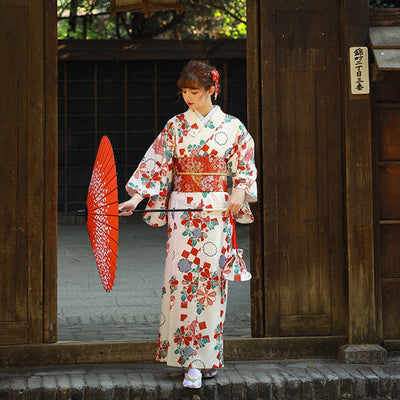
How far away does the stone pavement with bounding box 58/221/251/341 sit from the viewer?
20.7 ft

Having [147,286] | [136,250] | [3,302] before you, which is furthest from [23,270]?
[136,250]

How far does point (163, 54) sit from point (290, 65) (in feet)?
29.3

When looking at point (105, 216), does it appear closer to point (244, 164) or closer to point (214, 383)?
point (244, 164)

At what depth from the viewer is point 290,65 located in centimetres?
535

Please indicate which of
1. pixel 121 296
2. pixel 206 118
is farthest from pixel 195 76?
pixel 121 296

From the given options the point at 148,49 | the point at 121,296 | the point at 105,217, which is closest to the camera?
the point at 105,217

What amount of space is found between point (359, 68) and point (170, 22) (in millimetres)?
10349

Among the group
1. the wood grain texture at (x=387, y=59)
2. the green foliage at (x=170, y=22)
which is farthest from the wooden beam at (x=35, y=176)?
the green foliage at (x=170, y=22)

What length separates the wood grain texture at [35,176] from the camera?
16.5 ft

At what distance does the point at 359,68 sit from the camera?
5.26 metres

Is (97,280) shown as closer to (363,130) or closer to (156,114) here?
(363,130)

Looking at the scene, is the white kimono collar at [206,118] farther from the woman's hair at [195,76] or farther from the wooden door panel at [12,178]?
the wooden door panel at [12,178]

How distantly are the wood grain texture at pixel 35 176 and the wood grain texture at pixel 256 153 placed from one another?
151 centimetres

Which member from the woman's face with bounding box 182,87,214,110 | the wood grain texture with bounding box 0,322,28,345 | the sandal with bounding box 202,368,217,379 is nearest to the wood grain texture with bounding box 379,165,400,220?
the woman's face with bounding box 182,87,214,110
